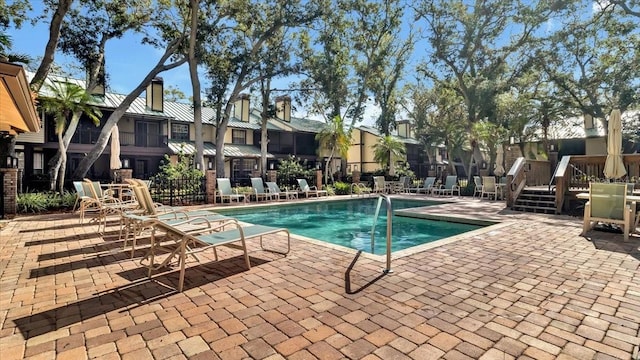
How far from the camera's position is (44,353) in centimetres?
232

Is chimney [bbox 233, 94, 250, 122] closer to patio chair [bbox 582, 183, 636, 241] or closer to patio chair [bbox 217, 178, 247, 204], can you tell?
patio chair [bbox 217, 178, 247, 204]

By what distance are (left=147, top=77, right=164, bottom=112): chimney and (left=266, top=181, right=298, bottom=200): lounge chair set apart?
13.3m

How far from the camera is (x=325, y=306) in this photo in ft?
10.3

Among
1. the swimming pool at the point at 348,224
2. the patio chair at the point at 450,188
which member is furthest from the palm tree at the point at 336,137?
the swimming pool at the point at 348,224

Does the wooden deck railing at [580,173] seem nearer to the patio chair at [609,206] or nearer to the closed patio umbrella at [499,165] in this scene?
the patio chair at [609,206]

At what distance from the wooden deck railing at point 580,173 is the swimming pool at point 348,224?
3.77 m

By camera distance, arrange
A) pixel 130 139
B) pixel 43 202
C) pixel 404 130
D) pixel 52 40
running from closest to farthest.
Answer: pixel 43 202 → pixel 52 40 → pixel 130 139 → pixel 404 130

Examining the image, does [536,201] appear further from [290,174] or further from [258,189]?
[290,174]

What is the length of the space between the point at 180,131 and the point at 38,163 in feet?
29.6

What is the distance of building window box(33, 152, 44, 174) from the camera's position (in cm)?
2020

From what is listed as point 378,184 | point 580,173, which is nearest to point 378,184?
point 378,184

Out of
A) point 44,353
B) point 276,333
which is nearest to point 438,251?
point 276,333

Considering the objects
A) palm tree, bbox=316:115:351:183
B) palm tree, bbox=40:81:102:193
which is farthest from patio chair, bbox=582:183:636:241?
palm tree, bbox=40:81:102:193

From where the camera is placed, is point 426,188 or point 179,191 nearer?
point 179,191
